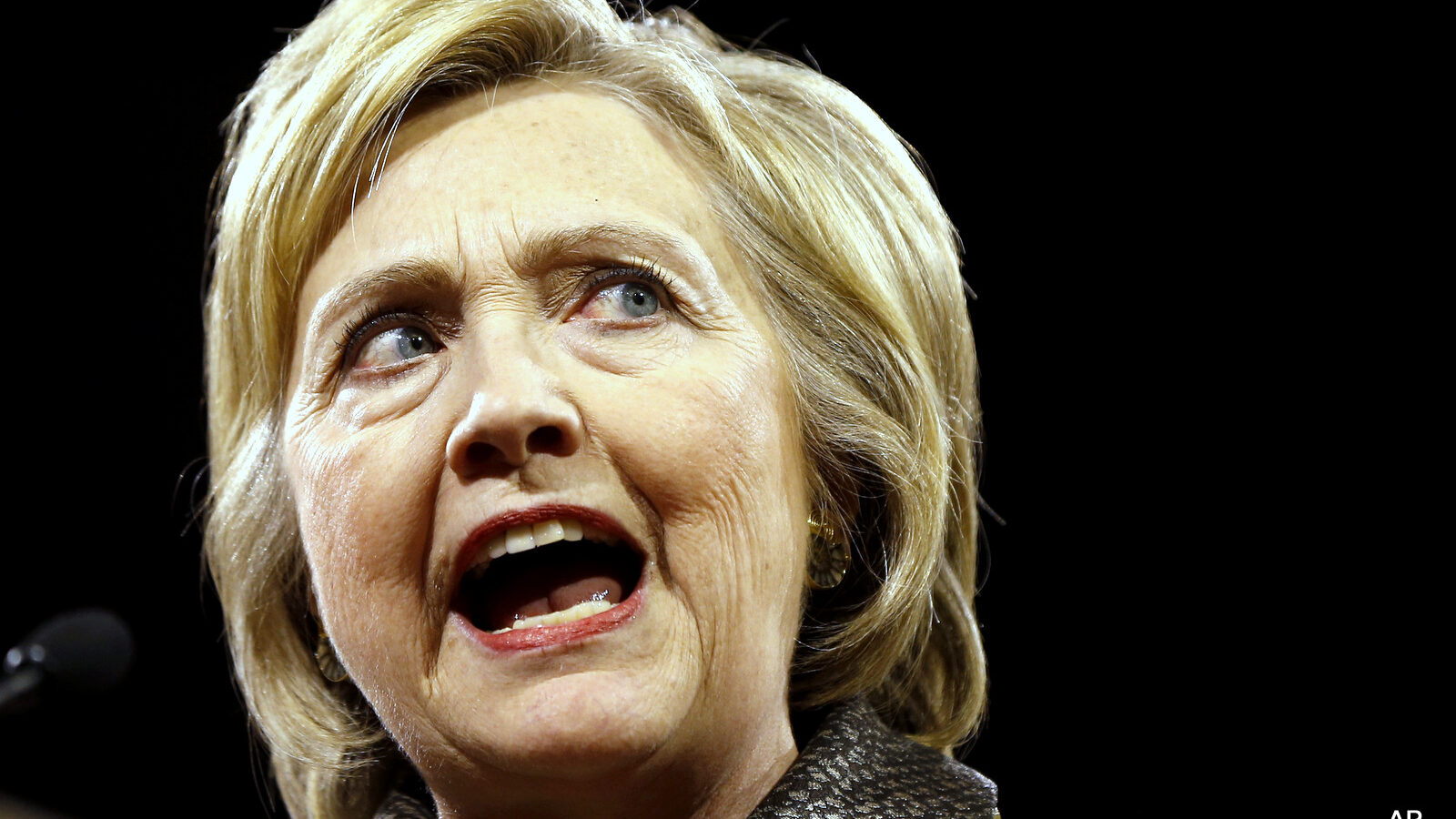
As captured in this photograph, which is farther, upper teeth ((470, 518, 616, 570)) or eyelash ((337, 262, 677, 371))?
eyelash ((337, 262, 677, 371))

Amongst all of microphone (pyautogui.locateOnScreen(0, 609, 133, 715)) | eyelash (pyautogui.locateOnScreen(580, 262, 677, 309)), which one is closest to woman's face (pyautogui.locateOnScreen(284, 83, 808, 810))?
eyelash (pyautogui.locateOnScreen(580, 262, 677, 309))

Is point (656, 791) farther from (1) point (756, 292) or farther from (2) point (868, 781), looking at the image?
(1) point (756, 292)

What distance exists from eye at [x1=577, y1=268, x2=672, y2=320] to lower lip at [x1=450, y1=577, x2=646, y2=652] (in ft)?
0.89

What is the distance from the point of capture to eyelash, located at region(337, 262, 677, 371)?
132 cm

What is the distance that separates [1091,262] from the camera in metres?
1.97

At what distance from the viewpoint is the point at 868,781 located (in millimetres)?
1302

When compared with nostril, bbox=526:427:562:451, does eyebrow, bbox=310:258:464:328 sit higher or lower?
higher

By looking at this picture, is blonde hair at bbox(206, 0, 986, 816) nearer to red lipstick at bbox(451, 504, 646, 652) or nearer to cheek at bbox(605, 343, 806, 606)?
cheek at bbox(605, 343, 806, 606)

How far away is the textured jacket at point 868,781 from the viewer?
1255 mm

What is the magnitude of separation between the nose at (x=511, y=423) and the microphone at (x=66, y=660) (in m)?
0.47

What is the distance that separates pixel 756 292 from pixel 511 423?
1.12 ft

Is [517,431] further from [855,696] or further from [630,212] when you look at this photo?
[855,696]

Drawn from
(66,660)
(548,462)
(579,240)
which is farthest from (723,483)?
(66,660)

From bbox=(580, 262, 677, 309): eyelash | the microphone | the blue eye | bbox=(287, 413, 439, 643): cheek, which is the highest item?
bbox=(580, 262, 677, 309): eyelash
